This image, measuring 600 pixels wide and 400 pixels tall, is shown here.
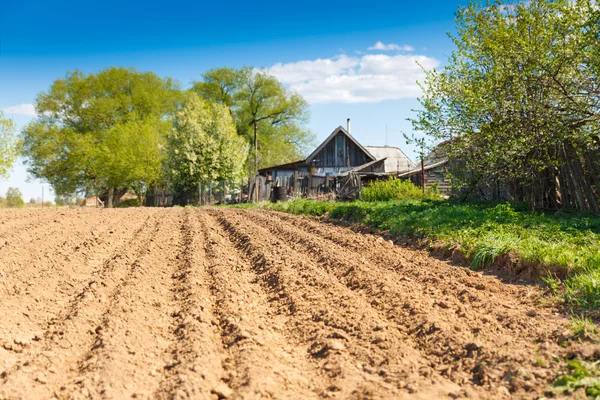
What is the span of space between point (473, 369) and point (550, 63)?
8.24 m

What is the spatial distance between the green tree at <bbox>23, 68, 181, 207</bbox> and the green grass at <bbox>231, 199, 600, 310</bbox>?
2984cm

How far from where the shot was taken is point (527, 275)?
625 cm

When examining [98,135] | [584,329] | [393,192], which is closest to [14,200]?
[98,135]

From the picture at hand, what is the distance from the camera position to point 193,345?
414cm

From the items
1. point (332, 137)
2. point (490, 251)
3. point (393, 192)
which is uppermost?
point (332, 137)

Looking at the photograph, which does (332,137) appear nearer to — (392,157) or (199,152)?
(392,157)

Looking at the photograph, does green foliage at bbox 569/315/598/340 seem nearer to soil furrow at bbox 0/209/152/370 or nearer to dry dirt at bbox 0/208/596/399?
dry dirt at bbox 0/208/596/399

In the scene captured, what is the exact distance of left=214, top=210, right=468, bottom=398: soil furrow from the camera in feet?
11.3

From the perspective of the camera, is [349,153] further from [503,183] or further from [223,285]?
[223,285]

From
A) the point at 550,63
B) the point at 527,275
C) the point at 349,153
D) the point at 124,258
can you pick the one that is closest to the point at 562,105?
the point at 550,63

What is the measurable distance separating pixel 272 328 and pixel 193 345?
91 cm

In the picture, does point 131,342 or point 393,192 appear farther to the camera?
point 393,192

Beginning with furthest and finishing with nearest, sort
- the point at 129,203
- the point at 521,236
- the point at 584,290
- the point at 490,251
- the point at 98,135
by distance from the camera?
the point at 129,203, the point at 98,135, the point at 521,236, the point at 490,251, the point at 584,290

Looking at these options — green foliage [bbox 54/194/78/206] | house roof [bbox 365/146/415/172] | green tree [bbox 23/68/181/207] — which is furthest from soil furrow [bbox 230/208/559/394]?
green foliage [bbox 54/194/78/206]
